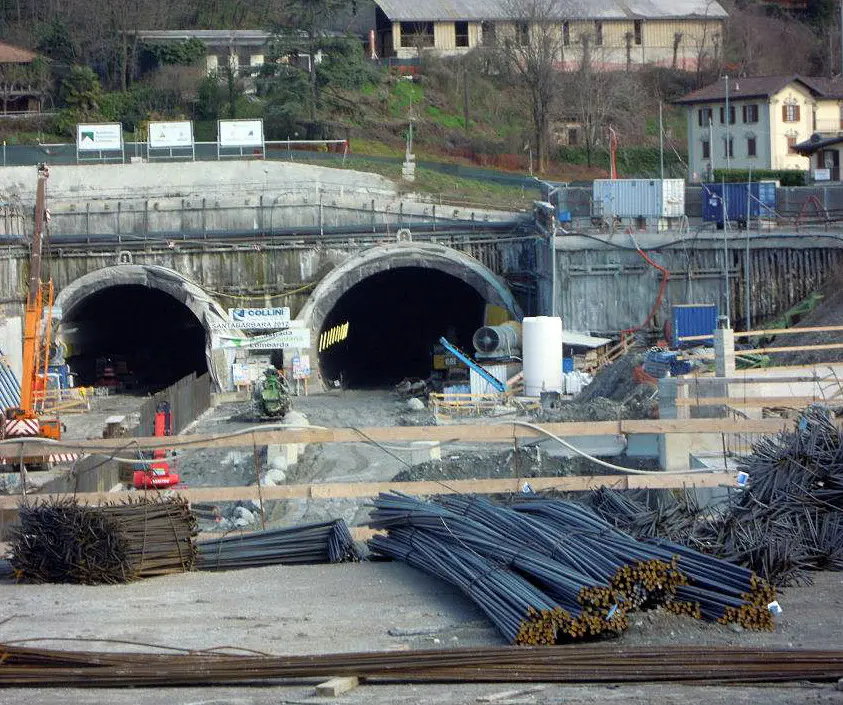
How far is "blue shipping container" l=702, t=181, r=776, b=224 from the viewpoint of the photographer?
38156 millimetres

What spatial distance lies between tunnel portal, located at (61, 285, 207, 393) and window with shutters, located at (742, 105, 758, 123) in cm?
2473

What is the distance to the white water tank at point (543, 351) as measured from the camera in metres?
34.5

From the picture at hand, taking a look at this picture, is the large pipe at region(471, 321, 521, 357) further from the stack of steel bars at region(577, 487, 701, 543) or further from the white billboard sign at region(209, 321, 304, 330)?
the stack of steel bars at region(577, 487, 701, 543)

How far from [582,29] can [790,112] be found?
17390 millimetres

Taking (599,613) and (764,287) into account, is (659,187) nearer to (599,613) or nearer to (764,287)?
(764,287)

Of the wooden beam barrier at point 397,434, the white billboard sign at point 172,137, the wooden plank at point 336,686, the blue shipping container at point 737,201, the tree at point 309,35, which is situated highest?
the tree at point 309,35

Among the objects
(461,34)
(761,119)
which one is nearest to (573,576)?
(761,119)

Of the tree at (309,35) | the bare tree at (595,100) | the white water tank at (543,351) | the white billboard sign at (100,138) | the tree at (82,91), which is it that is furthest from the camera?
the bare tree at (595,100)

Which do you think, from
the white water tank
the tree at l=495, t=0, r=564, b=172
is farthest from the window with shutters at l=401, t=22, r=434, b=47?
the white water tank

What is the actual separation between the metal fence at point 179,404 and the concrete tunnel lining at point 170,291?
86 cm

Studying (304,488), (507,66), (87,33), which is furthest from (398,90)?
(304,488)

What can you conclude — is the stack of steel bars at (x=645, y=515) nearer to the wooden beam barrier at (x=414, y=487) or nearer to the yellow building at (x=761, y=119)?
the wooden beam barrier at (x=414, y=487)

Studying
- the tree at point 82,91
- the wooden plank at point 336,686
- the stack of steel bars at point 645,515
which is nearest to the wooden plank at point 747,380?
the stack of steel bars at point 645,515

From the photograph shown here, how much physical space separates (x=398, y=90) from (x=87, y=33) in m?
16.0
